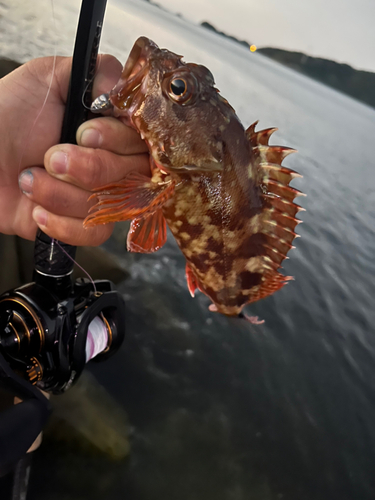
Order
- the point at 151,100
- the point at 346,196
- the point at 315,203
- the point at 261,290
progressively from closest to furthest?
the point at 151,100
the point at 261,290
the point at 315,203
the point at 346,196

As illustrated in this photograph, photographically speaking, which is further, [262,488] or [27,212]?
[262,488]

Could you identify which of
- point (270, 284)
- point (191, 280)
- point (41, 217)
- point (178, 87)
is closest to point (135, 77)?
point (178, 87)

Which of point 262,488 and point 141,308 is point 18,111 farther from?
point 262,488

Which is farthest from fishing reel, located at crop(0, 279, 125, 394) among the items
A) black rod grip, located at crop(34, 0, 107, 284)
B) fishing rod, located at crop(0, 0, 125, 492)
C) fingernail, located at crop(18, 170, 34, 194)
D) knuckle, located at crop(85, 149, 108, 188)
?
knuckle, located at crop(85, 149, 108, 188)

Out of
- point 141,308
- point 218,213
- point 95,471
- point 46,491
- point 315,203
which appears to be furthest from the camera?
point 315,203

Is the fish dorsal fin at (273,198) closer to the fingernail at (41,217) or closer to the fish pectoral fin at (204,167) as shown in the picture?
the fish pectoral fin at (204,167)

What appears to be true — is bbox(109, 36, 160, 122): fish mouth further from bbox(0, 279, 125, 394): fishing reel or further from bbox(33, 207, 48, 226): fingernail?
bbox(0, 279, 125, 394): fishing reel

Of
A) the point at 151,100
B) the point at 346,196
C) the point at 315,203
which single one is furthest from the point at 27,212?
the point at 346,196
